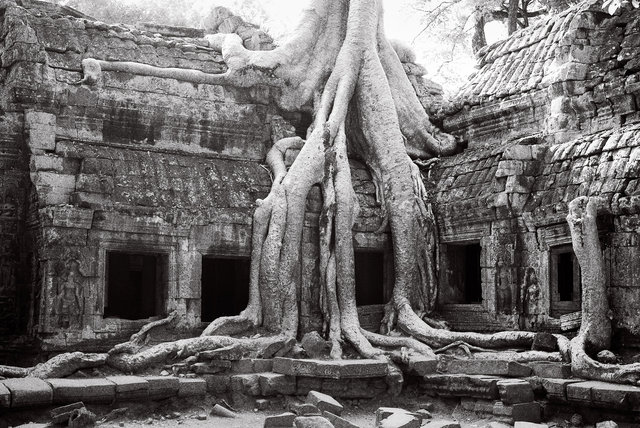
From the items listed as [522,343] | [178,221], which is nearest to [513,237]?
[522,343]

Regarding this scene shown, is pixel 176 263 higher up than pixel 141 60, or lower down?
lower down

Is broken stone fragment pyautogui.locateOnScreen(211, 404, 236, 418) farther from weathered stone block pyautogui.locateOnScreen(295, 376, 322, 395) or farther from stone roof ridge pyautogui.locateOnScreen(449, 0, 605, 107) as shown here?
stone roof ridge pyautogui.locateOnScreen(449, 0, 605, 107)

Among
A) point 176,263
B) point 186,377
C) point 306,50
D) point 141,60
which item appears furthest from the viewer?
point 306,50

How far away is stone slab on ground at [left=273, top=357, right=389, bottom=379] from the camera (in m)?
9.35

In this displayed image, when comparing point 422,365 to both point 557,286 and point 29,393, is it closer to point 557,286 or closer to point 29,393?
point 557,286

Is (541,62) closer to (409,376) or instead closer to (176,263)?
(409,376)

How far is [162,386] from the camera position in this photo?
8.59 metres

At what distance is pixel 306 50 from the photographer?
40.8 ft

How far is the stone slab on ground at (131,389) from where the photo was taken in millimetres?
8352

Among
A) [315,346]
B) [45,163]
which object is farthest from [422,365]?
[45,163]

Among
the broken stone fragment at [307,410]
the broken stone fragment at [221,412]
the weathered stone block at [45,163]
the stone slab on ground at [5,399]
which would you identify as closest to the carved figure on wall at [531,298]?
the broken stone fragment at [307,410]

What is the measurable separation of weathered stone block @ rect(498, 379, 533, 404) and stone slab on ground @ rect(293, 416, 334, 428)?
6.32 ft

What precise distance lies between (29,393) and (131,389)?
96cm

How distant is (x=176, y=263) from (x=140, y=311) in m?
2.77
